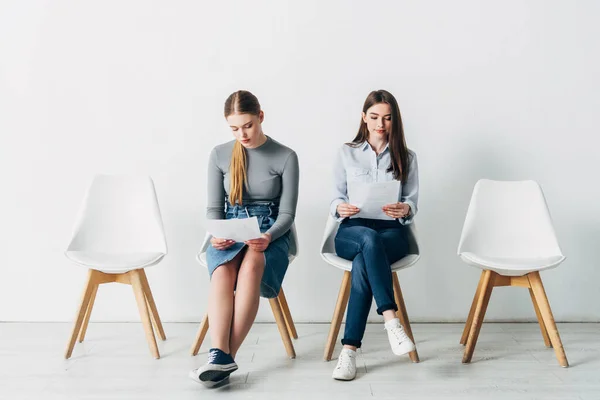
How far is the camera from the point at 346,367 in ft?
7.86

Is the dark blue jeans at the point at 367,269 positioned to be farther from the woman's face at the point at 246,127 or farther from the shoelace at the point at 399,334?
the woman's face at the point at 246,127

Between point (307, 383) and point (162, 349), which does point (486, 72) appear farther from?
point (162, 349)

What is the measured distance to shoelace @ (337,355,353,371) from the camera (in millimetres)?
2400

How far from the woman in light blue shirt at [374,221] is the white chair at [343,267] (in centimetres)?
4

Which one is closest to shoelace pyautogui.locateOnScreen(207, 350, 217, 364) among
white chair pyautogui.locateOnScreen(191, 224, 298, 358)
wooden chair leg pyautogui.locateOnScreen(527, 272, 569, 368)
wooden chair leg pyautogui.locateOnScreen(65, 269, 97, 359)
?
white chair pyautogui.locateOnScreen(191, 224, 298, 358)

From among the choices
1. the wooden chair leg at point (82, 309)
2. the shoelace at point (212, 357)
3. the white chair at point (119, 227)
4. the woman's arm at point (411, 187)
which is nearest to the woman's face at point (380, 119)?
the woman's arm at point (411, 187)

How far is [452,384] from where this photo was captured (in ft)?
7.68

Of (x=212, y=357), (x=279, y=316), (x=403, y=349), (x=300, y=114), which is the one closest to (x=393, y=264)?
(x=403, y=349)

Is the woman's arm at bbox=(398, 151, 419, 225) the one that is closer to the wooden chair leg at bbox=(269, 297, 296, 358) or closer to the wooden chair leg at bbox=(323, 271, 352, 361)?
the wooden chair leg at bbox=(323, 271, 352, 361)

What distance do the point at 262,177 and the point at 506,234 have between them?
43.5 inches

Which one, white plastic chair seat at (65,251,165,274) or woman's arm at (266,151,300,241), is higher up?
woman's arm at (266,151,300,241)

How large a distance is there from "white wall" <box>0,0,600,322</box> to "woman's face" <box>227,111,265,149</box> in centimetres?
67

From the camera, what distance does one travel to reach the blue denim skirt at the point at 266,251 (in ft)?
8.16

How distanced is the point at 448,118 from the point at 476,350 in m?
1.14
